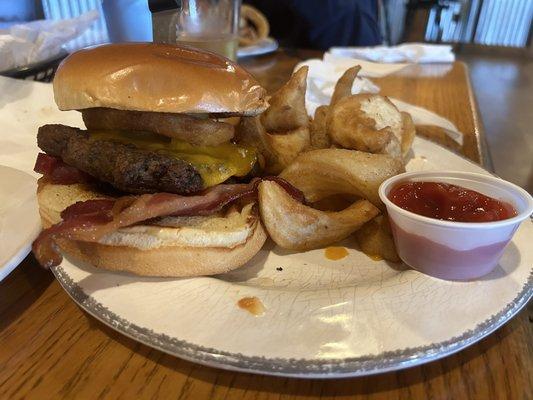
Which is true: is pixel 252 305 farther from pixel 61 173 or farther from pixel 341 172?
pixel 61 173

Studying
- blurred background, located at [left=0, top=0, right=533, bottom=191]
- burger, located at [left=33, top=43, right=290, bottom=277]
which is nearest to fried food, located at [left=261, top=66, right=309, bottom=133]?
burger, located at [left=33, top=43, right=290, bottom=277]

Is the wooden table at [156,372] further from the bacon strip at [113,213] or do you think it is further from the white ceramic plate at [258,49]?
the white ceramic plate at [258,49]

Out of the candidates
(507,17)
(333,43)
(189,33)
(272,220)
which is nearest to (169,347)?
(272,220)

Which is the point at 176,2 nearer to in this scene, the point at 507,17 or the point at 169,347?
the point at 169,347

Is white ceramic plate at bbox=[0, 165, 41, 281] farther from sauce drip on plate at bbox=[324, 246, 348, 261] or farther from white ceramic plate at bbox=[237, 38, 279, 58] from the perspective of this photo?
white ceramic plate at bbox=[237, 38, 279, 58]

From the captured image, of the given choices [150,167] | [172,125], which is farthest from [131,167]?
[172,125]

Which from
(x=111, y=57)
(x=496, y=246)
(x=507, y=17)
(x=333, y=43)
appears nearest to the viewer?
(x=496, y=246)
